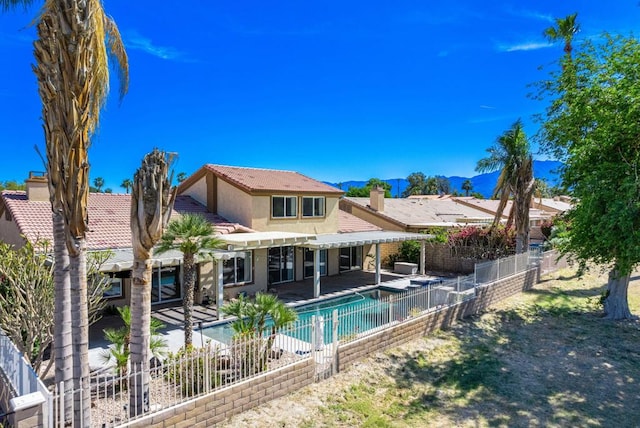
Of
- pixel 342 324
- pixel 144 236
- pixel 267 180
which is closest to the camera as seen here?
pixel 144 236

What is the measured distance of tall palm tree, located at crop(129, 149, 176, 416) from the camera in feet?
27.4

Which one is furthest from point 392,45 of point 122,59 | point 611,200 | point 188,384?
point 188,384

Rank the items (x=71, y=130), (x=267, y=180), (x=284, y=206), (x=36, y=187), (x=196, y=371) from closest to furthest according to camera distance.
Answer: (x=71, y=130) → (x=196, y=371) → (x=36, y=187) → (x=284, y=206) → (x=267, y=180)

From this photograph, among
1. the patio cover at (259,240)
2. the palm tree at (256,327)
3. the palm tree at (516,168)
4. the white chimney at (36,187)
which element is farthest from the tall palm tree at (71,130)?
the palm tree at (516,168)

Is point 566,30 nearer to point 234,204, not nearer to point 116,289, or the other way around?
point 234,204

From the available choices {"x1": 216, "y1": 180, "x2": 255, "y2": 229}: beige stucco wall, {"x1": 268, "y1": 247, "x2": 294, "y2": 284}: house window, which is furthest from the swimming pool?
{"x1": 216, "y1": 180, "x2": 255, "y2": 229}: beige stucco wall

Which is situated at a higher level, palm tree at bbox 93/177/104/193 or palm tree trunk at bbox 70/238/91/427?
palm tree at bbox 93/177/104/193

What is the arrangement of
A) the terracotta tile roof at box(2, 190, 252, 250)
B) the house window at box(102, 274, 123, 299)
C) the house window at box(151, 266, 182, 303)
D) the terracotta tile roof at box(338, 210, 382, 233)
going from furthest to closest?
the terracotta tile roof at box(338, 210, 382, 233)
the house window at box(151, 266, 182, 303)
the house window at box(102, 274, 123, 299)
the terracotta tile roof at box(2, 190, 252, 250)

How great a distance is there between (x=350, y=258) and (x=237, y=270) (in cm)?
1110

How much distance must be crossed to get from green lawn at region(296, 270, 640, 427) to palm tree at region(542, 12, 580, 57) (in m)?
17.8

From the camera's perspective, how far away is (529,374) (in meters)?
13.3

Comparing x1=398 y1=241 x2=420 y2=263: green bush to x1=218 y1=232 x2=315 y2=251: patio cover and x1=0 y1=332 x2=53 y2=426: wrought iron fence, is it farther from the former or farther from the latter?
x1=0 y1=332 x2=53 y2=426: wrought iron fence

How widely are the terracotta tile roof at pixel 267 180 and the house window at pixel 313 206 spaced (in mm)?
689

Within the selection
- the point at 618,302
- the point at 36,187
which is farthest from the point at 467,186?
the point at 36,187
